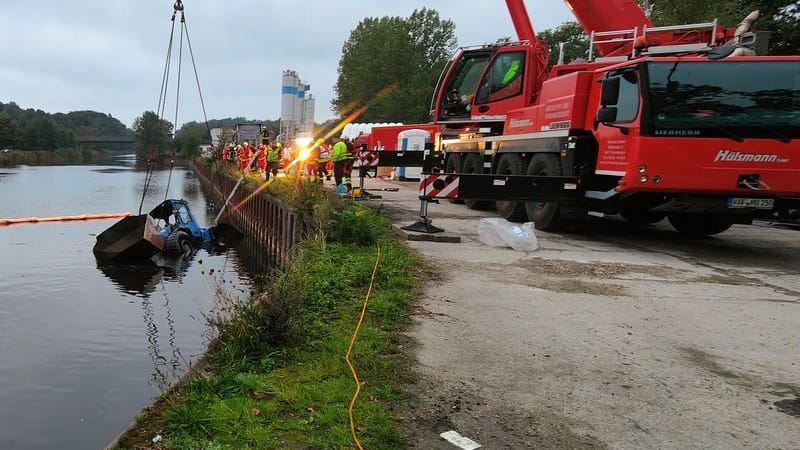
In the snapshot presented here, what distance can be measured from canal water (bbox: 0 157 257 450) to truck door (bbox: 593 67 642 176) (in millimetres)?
5356

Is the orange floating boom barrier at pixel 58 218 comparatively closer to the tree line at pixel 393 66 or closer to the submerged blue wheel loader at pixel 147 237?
the submerged blue wheel loader at pixel 147 237

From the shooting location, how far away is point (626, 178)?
6918 millimetres

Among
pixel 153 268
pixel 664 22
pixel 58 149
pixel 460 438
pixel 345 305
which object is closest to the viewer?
pixel 460 438

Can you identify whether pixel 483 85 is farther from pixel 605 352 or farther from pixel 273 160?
pixel 273 160

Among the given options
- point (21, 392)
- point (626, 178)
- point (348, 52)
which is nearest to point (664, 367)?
point (626, 178)

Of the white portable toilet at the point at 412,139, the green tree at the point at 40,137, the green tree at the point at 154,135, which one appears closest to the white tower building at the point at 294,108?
the green tree at the point at 154,135

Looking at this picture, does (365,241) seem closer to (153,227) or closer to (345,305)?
(345,305)

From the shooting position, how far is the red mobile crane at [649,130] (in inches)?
262

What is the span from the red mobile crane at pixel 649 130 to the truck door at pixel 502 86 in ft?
0.11

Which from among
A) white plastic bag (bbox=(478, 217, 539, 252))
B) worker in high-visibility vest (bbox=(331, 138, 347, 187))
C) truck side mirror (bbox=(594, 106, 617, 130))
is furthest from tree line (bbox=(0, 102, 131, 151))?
truck side mirror (bbox=(594, 106, 617, 130))

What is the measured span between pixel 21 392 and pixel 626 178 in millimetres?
7814

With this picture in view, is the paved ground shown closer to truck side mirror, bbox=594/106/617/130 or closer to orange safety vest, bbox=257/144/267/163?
truck side mirror, bbox=594/106/617/130

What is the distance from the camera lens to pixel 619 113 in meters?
7.18

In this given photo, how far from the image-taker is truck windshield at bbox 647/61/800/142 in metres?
6.62
